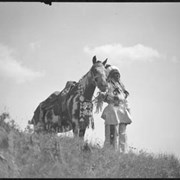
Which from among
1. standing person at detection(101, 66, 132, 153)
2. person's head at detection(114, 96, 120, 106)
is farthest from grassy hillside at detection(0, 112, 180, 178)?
person's head at detection(114, 96, 120, 106)

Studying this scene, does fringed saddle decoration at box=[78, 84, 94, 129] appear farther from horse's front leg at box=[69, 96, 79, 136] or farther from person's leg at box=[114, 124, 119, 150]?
person's leg at box=[114, 124, 119, 150]

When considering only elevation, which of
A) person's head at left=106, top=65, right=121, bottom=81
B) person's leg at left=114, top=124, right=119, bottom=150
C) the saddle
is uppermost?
person's head at left=106, top=65, right=121, bottom=81

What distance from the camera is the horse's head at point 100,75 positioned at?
12133mm

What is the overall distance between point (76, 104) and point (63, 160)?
3604 mm

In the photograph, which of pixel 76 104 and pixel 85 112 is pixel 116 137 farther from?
pixel 76 104

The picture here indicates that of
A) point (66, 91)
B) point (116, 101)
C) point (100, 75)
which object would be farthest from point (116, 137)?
point (66, 91)

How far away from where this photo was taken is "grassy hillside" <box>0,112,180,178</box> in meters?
8.54

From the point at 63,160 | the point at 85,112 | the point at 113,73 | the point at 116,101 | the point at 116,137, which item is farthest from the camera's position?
the point at 113,73

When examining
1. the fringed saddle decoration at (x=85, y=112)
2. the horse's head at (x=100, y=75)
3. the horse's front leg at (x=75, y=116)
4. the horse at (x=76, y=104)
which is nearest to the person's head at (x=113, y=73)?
the horse at (x=76, y=104)

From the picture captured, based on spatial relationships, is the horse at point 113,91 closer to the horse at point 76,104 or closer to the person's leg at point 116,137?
the horse at point 76,104

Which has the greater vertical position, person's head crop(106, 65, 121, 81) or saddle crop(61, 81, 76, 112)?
person's head crop(106, 65, 121, 81)

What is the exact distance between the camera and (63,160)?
30.3 ft

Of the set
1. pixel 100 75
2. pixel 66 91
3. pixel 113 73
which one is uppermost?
pixel 113 73

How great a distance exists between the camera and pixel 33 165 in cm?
871
